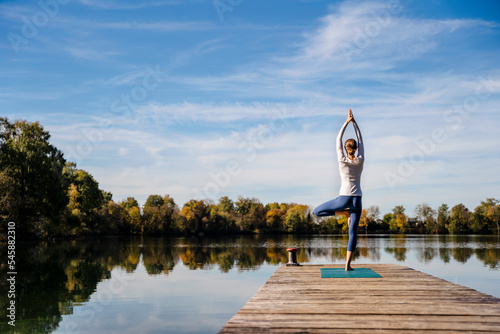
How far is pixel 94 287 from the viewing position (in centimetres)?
1680

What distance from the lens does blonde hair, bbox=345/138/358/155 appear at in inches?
313

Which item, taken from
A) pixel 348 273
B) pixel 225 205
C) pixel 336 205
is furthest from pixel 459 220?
pixel 336 205

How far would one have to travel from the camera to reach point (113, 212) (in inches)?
3019

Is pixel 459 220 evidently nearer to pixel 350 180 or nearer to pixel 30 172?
pixel 30 172

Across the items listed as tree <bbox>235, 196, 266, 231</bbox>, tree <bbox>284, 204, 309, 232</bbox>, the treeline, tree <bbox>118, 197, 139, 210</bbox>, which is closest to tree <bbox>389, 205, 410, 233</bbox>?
the treeline

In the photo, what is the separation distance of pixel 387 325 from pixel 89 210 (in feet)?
210

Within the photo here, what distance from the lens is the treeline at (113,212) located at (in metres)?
41.2

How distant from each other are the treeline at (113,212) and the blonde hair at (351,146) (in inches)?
1423

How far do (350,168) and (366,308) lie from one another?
336cm

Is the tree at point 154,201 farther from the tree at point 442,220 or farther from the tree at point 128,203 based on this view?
the tree at point 442,220

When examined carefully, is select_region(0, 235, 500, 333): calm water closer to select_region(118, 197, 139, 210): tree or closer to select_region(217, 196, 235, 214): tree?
select_region(118, 197, 139, 210): tree

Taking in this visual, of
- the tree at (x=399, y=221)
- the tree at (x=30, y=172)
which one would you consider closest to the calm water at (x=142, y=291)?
the tree at (x=30, y=172)

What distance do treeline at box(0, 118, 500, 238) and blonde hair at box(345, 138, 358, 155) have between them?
1423 inches

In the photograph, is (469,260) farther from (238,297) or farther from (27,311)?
(27,311)
